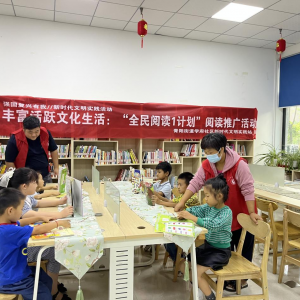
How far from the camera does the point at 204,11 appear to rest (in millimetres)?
4512

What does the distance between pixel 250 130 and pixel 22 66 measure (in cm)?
446

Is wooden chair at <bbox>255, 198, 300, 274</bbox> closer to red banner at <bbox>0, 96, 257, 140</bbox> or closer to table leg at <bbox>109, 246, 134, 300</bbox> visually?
table leg at <bbox>109, 246, 134, 300</bbox>

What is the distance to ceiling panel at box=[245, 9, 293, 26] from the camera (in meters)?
4.57

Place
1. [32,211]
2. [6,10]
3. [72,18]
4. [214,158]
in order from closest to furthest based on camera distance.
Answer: [32,211]
[214,158]
[6,10]
[72,18]

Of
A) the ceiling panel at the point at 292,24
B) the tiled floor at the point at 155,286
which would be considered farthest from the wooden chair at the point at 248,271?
the ceiling panel at the point at 292,24

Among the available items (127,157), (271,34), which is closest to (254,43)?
(271,34)

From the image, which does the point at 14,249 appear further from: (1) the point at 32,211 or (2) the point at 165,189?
(2) the point at 165,189

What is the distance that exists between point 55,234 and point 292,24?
201 inches

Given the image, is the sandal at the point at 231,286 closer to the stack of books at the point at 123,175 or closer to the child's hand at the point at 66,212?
the child's hand at the point at 66,212

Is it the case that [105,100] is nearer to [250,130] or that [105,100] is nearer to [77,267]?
[250,130]

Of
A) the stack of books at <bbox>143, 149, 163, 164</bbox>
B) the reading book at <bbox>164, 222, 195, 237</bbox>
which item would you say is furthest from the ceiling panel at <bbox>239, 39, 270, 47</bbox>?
the reading book at <bbox>164, 222, 195, 237</bbox>

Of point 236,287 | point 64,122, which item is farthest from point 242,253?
point 64,122

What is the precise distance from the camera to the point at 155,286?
9.10 feet

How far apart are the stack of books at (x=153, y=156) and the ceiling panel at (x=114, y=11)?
2.32 meters
